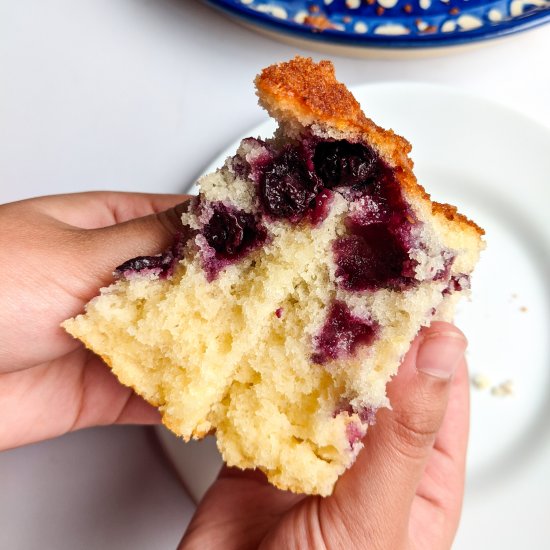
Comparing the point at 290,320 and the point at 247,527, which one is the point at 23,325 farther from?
the point at 247,527

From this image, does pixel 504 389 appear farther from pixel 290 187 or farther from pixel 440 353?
pixel 290 187

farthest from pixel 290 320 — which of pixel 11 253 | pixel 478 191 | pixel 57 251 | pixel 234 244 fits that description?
pixel 478 191

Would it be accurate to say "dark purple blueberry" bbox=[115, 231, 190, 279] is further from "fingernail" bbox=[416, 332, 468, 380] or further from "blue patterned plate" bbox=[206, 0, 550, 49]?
"blue patterned plate" bbox=[206, 0, 550, 49]

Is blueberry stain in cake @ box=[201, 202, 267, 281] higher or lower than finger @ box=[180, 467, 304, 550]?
higher

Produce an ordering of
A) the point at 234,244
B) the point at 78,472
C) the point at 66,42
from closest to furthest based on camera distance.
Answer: the point at 234,244 < the point at 78,472 < the point at 66,42

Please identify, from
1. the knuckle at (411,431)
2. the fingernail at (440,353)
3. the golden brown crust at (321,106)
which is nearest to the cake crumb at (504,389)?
the fingernail at (440,353)

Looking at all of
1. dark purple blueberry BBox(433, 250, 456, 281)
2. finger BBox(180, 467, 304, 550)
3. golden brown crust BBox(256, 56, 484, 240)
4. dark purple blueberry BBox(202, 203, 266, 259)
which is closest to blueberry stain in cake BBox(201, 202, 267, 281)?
dark purple blueberry BBox(202, 203, 266, 259)

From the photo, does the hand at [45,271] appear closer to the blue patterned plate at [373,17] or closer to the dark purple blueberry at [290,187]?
the dark purple blueberry at [290,187]
